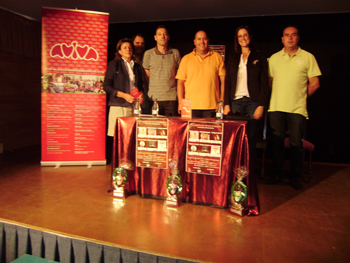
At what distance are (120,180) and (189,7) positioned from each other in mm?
3144

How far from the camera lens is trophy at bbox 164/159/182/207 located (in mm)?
2104

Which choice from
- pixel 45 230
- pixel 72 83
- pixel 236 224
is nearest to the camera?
pixel 45 230

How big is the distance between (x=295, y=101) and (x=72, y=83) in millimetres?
2693

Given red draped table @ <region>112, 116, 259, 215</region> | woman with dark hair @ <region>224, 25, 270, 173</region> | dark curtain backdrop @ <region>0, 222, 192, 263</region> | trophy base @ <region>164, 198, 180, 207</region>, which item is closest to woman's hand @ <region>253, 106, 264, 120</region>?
woman with dark hair @ <region>224, 25, 270, 173</region>

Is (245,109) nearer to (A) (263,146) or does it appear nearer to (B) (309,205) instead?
(A) (263,146)

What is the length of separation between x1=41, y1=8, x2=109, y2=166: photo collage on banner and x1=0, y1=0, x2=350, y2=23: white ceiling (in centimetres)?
108

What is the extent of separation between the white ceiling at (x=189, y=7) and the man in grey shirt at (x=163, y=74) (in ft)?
4.28

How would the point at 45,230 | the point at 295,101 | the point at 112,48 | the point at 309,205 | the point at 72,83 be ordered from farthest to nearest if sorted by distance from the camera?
the point at 112,48 → the point at 72,83 → the point at 295,101 → the point at 309,205 → the point at 45,230

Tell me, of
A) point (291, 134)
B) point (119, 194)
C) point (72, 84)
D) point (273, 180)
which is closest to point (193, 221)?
point (119, 194)

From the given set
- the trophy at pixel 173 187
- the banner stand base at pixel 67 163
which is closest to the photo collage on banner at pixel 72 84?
the banner stand base at pixel 67 163

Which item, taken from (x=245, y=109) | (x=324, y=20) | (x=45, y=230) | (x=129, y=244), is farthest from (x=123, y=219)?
(x=324, y=20)

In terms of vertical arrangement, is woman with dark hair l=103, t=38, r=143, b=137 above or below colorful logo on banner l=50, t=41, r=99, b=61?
below

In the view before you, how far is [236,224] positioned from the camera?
1.86 meters

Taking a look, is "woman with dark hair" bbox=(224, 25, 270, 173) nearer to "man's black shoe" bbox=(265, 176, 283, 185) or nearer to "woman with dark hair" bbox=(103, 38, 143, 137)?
"man's black shoe" bbox=(265, 176, 283, 185)
